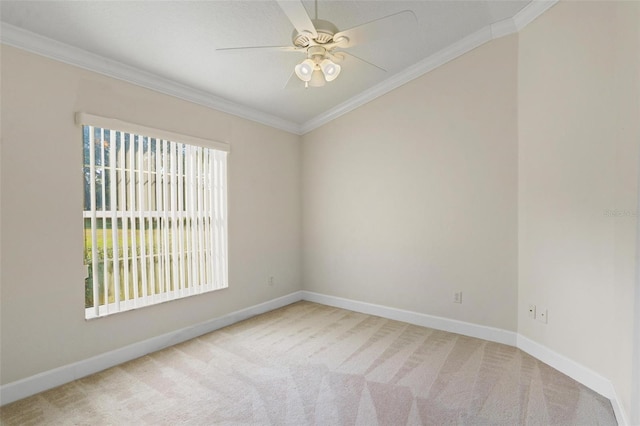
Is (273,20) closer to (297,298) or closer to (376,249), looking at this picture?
(376,249)

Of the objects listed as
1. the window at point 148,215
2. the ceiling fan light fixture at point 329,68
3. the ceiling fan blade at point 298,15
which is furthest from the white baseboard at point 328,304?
the ceiling fan blade at point 298,15

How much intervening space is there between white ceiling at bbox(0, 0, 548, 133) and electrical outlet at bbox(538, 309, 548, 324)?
246 centimetres

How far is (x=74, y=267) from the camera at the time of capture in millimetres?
2363

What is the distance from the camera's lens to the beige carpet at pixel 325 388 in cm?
192

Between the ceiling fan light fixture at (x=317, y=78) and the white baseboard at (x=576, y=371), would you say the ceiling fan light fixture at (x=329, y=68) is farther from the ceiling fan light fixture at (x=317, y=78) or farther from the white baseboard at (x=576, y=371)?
the white baseboard at (x=576, y=371)

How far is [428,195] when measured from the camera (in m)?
3.38

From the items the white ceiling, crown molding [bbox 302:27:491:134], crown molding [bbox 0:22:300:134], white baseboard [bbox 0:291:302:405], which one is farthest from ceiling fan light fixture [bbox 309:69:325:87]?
white baseboard [bbox 0:291:302:405]

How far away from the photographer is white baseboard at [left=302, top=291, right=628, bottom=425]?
6.91 feet

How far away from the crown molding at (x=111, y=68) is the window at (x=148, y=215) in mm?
396

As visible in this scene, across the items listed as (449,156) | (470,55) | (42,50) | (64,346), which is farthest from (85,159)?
(470,55)

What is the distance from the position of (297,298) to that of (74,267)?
2.67 m

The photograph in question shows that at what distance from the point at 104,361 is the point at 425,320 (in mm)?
2977

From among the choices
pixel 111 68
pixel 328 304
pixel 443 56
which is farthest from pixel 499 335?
pixel 111 68

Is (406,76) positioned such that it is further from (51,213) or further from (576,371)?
(51,213)
